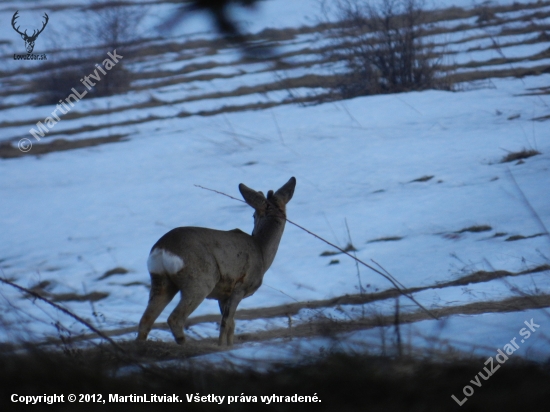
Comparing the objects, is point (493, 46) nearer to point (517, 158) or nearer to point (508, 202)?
point (517, 158)

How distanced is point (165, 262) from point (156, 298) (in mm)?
317

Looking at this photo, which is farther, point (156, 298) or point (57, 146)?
point (57, 146)

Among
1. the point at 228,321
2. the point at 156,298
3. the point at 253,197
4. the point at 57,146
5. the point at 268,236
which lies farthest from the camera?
the point at 57,146

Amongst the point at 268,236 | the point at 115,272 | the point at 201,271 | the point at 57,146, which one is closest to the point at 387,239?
the point at 115,272

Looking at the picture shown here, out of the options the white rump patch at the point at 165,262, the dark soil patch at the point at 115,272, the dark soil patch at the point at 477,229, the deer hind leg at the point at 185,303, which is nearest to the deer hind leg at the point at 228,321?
the deer hind leg at the point at 185,303

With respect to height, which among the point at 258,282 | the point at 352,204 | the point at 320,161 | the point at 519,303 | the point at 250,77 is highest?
the point at 250,77

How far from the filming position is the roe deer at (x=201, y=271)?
540 centimetres

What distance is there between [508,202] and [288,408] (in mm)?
8568

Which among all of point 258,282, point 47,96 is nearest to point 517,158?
Result: point 258,282

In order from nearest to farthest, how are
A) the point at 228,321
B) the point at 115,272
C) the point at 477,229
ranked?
1. the point at 228,321
2. the point at 115,272
3. the point at 477,229

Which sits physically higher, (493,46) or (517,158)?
(493,46)

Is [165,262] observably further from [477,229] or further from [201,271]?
[477,229]

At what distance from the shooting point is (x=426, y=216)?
1048 cm

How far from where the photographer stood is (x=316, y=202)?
1179 centimetres
